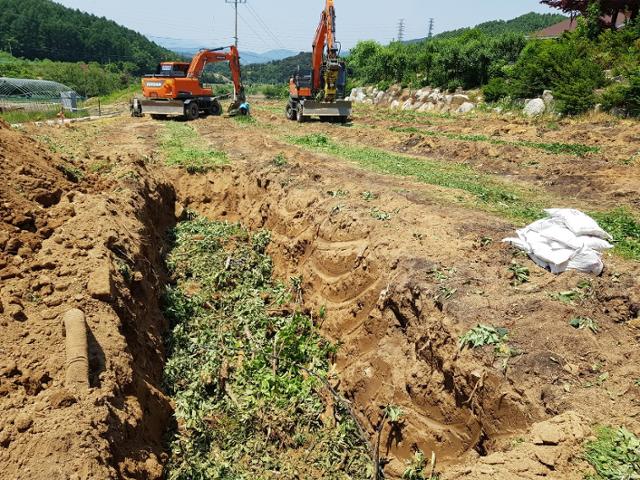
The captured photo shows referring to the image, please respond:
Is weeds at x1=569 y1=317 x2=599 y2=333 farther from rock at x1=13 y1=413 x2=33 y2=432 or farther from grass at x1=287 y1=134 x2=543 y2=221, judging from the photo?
rock at x1=13 y1=413 x2=33 y2=432

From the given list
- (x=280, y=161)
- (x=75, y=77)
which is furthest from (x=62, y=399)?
(x=75, y=77)

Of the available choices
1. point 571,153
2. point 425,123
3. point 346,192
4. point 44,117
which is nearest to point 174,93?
point 44,117

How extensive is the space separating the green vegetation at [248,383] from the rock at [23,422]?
1.51m

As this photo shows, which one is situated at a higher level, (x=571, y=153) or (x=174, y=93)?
(x=174, y=93)

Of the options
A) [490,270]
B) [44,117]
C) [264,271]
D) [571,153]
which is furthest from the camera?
[44,117]

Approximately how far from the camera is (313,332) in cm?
730

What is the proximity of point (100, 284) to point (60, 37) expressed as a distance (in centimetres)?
11700

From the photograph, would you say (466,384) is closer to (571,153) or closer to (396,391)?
(396,391)

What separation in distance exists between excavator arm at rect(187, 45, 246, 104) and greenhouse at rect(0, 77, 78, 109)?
1428 cm

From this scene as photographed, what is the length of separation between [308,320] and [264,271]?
210cm

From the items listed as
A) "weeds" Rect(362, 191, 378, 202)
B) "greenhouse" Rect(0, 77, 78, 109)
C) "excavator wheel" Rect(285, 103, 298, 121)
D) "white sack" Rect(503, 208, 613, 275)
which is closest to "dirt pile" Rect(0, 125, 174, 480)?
"weeds" Rect(362, 191, 378, 202)

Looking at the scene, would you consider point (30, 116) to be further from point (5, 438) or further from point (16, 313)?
point (5, 438)

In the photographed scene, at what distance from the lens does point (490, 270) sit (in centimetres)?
589

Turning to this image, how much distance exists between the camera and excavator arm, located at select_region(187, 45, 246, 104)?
23.8 metres
